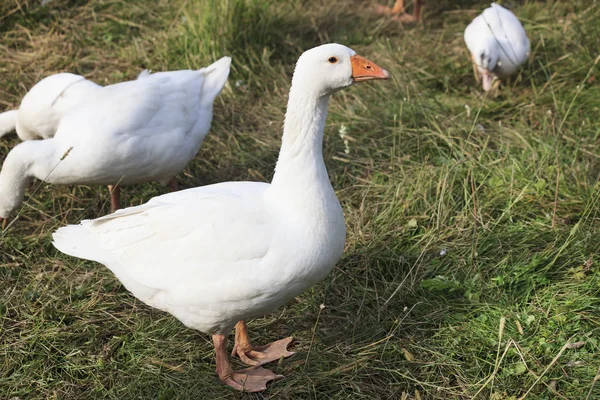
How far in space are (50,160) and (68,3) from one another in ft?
11.5

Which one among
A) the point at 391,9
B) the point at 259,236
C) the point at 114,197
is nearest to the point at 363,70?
the point at 259,236

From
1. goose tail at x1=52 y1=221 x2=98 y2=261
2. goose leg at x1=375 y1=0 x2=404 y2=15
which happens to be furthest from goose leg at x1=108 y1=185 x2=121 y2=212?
goose leg at x1=375 y1=0 x2=404 y2=15

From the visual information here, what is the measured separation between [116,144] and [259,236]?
1693 mm

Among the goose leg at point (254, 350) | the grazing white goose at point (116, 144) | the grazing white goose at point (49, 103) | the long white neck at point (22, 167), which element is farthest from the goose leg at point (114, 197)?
the goose leg at point (254, 350)

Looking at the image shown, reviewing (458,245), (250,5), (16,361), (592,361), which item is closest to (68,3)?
(250,5)

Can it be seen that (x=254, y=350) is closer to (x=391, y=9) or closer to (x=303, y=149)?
(x=303, y=149)

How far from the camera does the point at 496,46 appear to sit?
5.62m

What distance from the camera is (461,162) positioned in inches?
177

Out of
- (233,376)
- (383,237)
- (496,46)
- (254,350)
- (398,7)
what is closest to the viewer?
(233,376)

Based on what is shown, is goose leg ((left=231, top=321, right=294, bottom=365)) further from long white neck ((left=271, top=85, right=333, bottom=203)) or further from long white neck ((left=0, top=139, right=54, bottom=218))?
long white neck ((left=0, top=139, right=54, bottom=218))

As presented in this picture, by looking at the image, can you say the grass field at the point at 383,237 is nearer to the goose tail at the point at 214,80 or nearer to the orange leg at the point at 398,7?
the goose tail at the point at 214,80

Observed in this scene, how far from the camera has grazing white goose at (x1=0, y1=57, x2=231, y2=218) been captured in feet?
14.2

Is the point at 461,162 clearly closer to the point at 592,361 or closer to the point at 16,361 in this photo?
the point at 592,361

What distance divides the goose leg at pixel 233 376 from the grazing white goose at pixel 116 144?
156 centimetres
